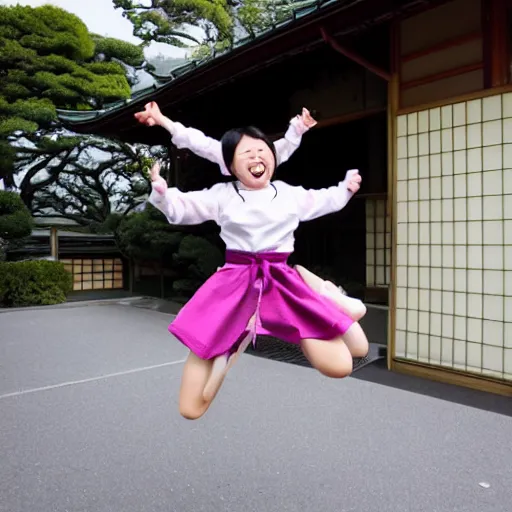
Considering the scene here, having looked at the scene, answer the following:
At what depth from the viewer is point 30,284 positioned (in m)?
10.4

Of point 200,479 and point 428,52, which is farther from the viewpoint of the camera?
point 428,52

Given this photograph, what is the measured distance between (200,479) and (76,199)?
1273cm

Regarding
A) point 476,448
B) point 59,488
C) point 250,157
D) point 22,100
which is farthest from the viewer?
point 22,100

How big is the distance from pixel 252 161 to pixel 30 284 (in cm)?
1033

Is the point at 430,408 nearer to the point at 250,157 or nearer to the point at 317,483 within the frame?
the point at 317,483

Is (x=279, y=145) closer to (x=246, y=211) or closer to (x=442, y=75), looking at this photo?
(x=246, y=211)

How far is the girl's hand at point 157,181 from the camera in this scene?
1206 mm

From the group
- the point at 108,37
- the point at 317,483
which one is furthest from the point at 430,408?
the point at 108,37

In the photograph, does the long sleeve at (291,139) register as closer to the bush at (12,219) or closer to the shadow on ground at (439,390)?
the shadow on ground at (439,390)

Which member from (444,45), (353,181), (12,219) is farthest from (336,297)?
(12,219)

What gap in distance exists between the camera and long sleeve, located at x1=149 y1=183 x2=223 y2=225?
1254 millimetres

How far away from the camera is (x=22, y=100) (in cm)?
1250

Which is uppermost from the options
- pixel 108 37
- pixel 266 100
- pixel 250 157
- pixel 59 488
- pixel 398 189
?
pixel 108 37

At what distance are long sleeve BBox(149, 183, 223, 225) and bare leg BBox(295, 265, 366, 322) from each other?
28 cm
